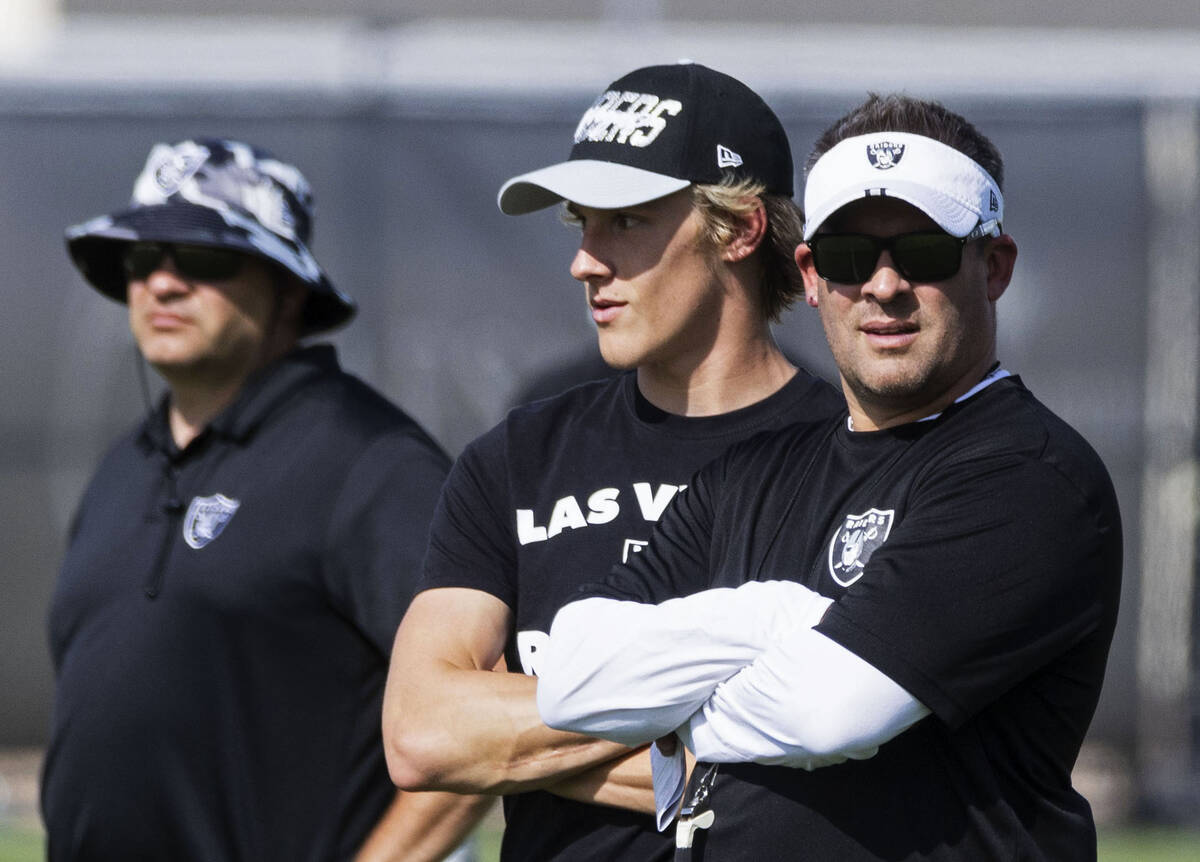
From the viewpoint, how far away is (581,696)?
2.44 metres

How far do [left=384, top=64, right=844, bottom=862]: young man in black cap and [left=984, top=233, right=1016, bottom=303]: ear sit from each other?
0.43m

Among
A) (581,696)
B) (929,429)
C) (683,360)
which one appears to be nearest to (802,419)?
(683,360)

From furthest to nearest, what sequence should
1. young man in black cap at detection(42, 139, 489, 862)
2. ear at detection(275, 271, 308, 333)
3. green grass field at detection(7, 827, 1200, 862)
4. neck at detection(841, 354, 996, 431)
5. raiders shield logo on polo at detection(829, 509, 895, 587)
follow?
green grass field at detection(7, 827, 1200, 862) < ear at detection(275, 271, 308, 333) < young man in black cap at detection(42, 139, 489, 862) < neck at detection(841, 354, 996, 431) < raiders shield logo on polo at detection(829, 509, 895, 587)

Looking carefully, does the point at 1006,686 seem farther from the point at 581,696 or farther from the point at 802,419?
the point at 802,419

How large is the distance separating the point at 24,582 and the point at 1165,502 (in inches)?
191

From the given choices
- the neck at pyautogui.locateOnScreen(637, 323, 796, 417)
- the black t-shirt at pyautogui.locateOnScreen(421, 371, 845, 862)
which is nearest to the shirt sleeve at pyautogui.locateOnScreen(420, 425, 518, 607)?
the black t-shirt at pyautogui.locateOnScreen(421, 371, 845, 862)

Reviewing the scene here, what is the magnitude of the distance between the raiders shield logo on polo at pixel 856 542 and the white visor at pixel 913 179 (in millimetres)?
407

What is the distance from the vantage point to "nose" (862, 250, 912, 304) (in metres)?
2.43

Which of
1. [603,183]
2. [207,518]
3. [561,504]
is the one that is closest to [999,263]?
[603,183]

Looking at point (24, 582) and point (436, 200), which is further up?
point (436, 200)

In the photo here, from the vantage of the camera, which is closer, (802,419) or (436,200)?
(802,419)

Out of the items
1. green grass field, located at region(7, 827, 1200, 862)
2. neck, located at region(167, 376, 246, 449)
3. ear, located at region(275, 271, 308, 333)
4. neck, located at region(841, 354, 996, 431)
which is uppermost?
ear, located at region(275, 271, 308, 333)

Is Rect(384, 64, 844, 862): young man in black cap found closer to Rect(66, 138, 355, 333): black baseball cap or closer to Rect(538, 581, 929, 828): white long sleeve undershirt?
Rect(538, 581, 929, 828): white long sleeve undershirt

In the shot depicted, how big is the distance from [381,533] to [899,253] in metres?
1.29
